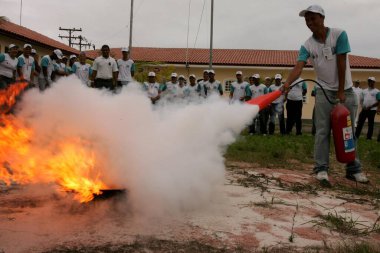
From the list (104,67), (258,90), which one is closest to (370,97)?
(258,90)

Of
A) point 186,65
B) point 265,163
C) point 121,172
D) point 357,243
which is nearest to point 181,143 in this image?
point 121,172

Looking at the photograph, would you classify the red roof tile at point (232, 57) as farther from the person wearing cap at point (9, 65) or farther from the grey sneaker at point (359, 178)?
the grey sneaker at point (359, 178)

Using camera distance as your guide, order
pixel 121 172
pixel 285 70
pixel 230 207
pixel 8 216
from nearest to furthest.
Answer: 1. pixel 8 216
2. pixel 121 172
3. pixel 230 207
4. pixel 285 70

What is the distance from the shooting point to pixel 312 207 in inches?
161

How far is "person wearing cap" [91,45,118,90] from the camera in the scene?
956 cm

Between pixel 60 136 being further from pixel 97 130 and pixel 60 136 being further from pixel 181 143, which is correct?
pixel 181 143

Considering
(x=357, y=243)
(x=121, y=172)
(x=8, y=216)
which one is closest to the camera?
(x=357, y=243)

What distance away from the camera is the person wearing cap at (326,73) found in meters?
5.15

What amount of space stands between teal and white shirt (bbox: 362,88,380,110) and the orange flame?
11992mm

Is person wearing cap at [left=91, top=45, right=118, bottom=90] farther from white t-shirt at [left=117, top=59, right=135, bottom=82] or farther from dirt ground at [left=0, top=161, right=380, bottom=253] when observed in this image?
dirt ground at [left=0, top=161, right=380, bottom=253]

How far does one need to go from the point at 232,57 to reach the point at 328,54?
30085mm

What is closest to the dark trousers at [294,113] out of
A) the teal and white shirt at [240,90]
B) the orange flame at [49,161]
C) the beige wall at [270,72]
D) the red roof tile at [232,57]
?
the teal and white shirt at [240,90]

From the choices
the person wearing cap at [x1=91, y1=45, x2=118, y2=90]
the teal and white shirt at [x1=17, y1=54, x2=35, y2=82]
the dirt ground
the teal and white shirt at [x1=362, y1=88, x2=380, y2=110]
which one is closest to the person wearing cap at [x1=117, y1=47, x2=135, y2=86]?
the person wearing cap at [x1=91, y1=45, x2=118, y2=90]

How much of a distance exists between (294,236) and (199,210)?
0.96m
